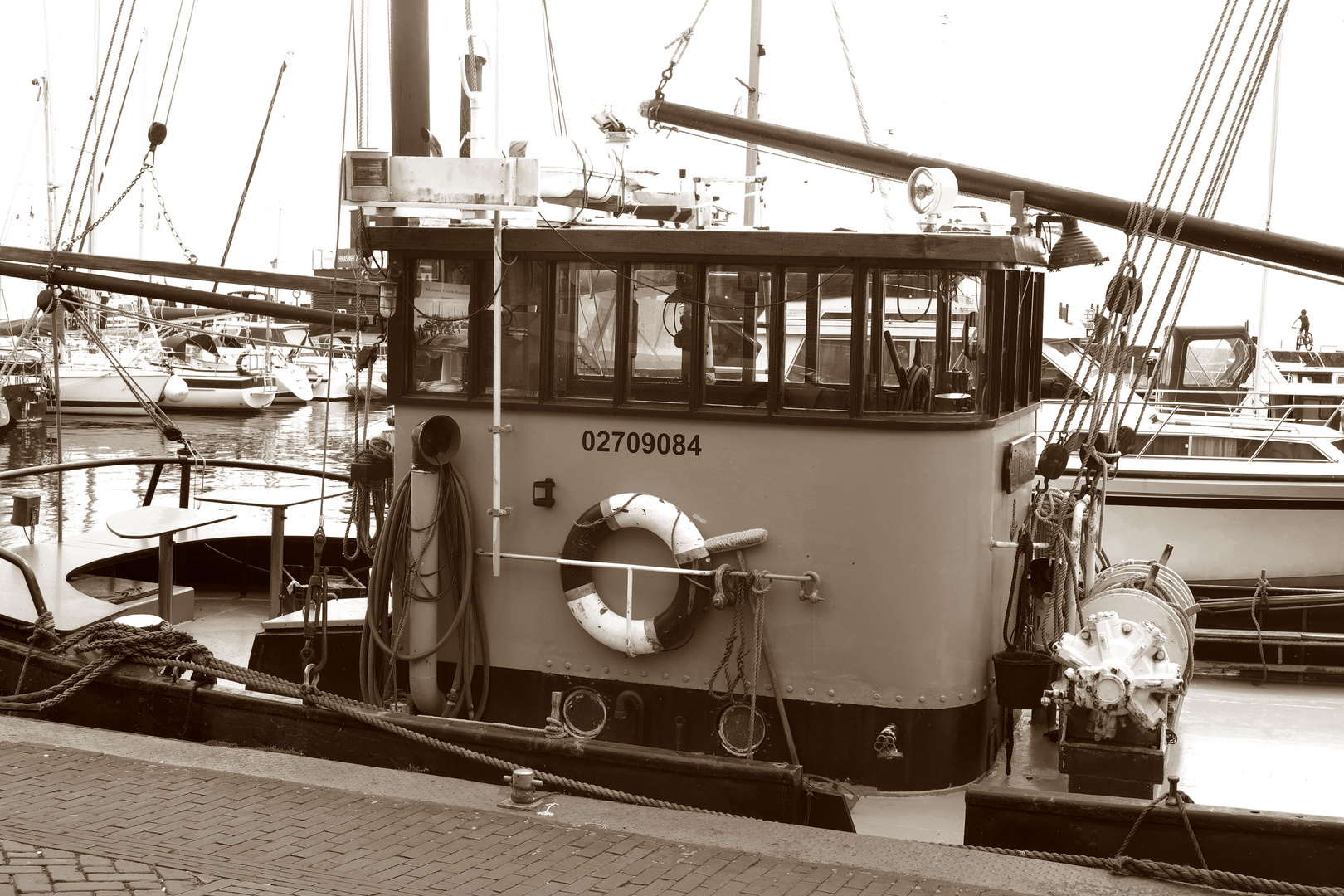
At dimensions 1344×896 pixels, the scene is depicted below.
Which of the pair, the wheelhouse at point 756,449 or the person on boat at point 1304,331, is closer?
the wheelhouse at point 756,449

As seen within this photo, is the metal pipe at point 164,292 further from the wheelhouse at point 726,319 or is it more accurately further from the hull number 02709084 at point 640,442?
the hull number 02709084 at point 640,442

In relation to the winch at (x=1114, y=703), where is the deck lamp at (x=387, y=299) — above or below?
above

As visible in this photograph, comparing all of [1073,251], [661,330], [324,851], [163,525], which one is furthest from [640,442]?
[163,525]

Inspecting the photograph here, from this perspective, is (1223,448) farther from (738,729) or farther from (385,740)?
(385,740)

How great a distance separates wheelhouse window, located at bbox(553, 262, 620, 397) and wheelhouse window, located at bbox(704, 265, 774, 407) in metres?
0.50

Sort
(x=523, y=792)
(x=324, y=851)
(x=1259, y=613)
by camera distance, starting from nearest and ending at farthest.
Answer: (x=324, y=851)
(x=523, y=792)
(x=1259, y=613)

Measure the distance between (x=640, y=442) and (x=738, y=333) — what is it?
722 millimetres

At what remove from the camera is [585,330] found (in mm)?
6285

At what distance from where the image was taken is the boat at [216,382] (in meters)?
46.0

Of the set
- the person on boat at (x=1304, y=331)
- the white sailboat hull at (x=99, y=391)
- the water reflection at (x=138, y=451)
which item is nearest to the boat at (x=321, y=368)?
the water reflection at (x=138, y=451)

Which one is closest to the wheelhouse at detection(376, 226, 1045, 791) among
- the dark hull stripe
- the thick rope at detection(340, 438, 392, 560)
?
the thick rope at detection(340, 438, 392, 560)

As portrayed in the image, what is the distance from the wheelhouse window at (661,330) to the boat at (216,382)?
4284cm

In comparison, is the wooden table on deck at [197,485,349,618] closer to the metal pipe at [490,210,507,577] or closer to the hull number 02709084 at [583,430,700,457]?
the metal pipe at [490,210,507,577]

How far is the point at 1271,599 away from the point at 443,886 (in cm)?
677
